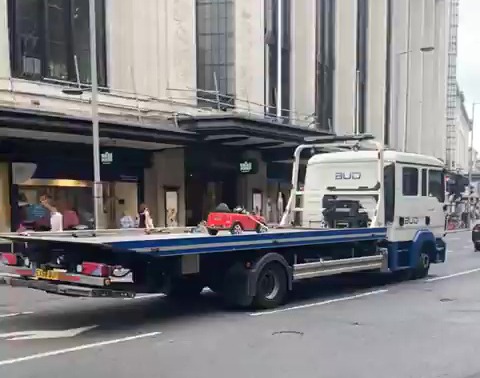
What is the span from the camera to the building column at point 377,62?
43.9 metres

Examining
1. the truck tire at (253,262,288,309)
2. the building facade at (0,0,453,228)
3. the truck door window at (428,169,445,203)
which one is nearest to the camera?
the truck tire at (253,262,288,309)

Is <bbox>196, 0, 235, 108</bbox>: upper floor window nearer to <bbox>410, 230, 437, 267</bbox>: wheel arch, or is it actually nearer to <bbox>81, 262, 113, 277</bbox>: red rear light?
<bbox>410, 230, 437, 267</bbox>: wheel arch

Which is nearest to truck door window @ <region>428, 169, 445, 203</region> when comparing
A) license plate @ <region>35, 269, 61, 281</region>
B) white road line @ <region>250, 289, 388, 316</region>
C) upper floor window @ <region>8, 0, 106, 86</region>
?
white road line @ <region>250, 289, 388, 316</region>

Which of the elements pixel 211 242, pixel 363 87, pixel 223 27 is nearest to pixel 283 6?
pixel 223 27

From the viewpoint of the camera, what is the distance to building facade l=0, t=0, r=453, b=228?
19.8 m

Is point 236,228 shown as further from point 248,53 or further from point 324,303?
point 248,53

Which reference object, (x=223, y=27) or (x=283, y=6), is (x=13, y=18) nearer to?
(x=223, y=27)

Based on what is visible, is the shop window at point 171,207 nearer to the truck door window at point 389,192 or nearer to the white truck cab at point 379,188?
the white truck cab at point 379,188

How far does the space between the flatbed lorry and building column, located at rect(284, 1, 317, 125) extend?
16424 millimetres

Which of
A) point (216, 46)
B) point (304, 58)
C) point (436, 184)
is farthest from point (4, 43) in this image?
point (304, 58)

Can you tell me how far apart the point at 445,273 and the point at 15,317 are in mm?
10938

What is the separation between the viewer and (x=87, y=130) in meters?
19.2

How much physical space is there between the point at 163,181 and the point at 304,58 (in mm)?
12142

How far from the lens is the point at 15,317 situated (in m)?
10.1
